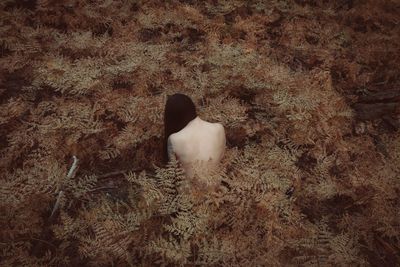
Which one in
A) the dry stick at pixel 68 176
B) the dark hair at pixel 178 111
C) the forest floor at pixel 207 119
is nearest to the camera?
the forest floor at pixel 207 119

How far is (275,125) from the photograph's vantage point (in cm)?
491

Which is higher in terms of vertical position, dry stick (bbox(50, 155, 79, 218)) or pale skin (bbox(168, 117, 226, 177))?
pale skin (bbox(168, 117, 226, 177))

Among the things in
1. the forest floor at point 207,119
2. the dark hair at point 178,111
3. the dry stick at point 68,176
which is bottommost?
the dry stick at point 68,176

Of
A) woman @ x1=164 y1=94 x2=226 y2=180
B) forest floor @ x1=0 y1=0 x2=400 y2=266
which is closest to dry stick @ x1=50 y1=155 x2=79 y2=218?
forest floor @ x1=0 y1=0 x2=400 y2=266

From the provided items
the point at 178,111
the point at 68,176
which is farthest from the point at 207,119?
the point at 68,176

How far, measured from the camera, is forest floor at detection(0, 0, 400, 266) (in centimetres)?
345

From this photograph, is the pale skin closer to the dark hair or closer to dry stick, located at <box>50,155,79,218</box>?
the dark hair

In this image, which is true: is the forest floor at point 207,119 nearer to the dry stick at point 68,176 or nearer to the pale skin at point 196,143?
the dry stick at point 68,176

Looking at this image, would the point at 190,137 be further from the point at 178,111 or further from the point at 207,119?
the point at 207,119

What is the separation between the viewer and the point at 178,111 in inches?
141

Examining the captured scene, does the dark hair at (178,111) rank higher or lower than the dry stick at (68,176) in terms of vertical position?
higher

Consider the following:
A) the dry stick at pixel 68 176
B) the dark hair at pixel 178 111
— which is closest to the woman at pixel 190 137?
the dark hair at pixel 178 111

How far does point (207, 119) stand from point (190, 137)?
150cm

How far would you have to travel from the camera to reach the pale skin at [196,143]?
3516 mm
